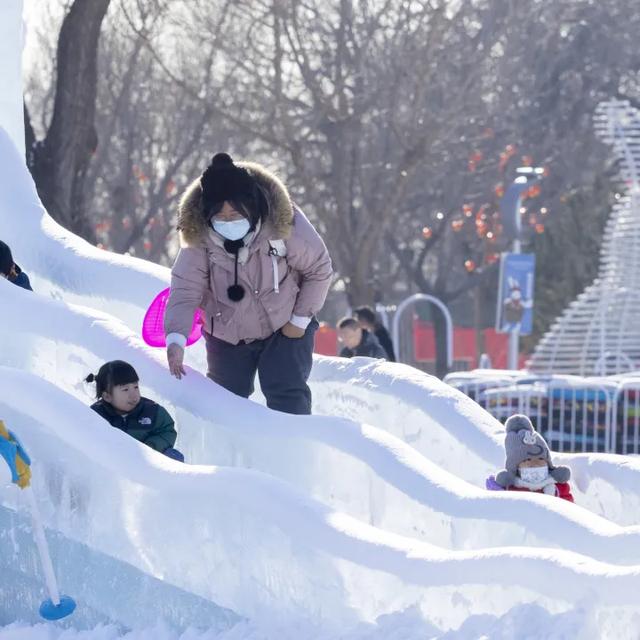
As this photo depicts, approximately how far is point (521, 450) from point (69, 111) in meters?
7.11

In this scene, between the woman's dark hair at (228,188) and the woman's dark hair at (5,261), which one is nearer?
the woman's dark hair at (228,188)

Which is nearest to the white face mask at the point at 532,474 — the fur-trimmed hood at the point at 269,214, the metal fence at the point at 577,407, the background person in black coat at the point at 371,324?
the fur-trimmed hood at the point at 269,214

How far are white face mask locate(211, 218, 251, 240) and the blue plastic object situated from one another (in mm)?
1584

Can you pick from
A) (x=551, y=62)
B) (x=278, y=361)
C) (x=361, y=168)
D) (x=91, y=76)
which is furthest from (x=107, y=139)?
(x=278, y=361)

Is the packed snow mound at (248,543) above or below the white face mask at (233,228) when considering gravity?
below

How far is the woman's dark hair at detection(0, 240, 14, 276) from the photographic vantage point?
6934mm

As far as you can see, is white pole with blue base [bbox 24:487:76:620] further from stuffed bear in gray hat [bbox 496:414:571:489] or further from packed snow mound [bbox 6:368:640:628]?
stuffed bear in gray hat [bbox 496:414:571:489]

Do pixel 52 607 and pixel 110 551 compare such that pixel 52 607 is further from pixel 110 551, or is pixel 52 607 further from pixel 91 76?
pixel 91 76

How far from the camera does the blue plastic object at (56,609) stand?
525 cm

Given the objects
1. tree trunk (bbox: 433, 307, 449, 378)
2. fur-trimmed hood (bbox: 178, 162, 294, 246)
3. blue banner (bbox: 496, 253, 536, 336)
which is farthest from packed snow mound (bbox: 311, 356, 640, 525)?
tree trunk (bbox: 433, 307, 449, 378)

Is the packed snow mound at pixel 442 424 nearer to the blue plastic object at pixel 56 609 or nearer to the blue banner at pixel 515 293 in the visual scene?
the blue plastic object at pixel 56 609

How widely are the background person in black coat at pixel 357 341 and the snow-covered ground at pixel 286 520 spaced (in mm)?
3728

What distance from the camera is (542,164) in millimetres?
30938

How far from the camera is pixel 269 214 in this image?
610 cm
